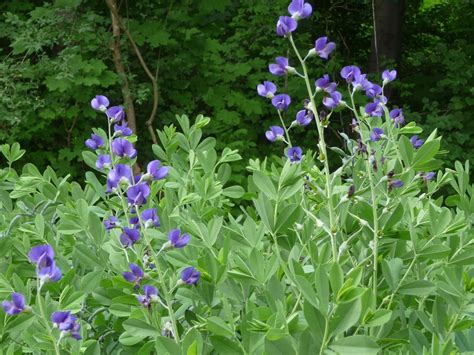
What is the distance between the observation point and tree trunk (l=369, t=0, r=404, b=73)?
287 inches

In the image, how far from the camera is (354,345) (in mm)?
879

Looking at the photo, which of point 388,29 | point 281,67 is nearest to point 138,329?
point 281,67

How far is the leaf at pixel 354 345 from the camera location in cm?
87

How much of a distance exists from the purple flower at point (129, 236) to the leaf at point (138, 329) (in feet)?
0.40

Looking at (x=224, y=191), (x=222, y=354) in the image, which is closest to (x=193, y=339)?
(x=222, y=354)

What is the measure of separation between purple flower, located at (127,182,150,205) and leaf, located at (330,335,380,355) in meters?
0.36

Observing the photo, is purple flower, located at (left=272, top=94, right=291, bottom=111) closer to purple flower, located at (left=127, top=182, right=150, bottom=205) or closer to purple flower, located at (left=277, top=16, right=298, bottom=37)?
purple flower, located at (left=277, top=16, right=298, bottom=37)

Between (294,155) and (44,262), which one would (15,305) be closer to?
(44,262)

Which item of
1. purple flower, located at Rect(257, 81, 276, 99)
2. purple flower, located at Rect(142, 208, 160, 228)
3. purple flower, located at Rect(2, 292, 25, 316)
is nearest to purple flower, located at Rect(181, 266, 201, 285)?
purple flower, located at Rect(142, 208, 160, 228)

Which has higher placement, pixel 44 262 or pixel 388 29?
pixel 44 262

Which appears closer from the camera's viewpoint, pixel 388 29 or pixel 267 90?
pixel 267 90

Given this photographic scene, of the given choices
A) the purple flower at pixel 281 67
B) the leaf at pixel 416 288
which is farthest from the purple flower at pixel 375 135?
the leaf at pixel 416 288

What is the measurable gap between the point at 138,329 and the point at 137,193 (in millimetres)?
190

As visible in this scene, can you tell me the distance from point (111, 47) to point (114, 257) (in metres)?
4.34
